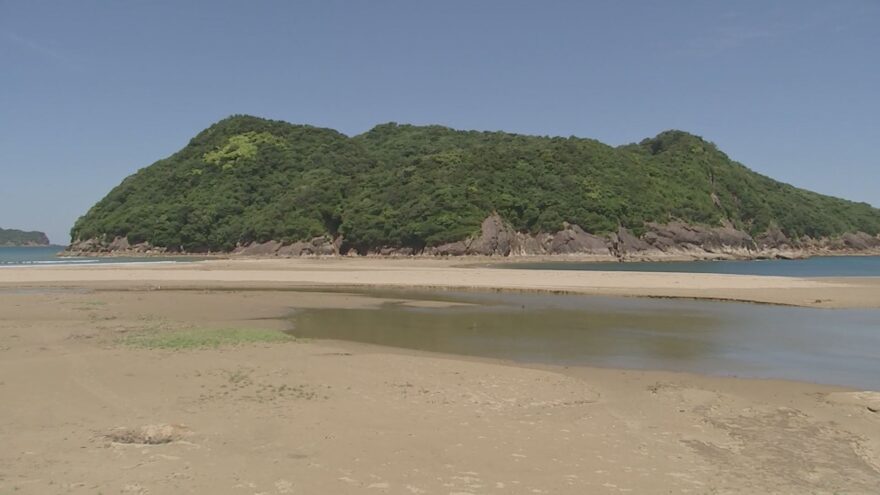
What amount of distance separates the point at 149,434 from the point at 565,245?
3821 inches

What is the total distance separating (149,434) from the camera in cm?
774

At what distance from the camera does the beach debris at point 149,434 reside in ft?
25.0

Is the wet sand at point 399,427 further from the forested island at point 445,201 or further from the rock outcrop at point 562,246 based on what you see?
the forested island at point 445,201

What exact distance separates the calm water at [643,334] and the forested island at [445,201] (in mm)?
70291

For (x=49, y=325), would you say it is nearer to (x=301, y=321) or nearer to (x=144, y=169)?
(x=301, y=321)

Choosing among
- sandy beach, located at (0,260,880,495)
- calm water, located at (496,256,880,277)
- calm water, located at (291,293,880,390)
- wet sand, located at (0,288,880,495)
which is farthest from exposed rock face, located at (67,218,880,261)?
wet sand, located at (0,288,880,495)

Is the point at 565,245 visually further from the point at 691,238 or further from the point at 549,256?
the point at 691,238

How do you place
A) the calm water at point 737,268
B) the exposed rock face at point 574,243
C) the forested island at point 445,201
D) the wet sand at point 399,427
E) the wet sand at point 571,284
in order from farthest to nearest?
the forested island at point 445,201 < the exposed rock face at point 574,243 < the calm water at point 737,268 < the wet sand at point 571,284 < the wet sand at point 399,427

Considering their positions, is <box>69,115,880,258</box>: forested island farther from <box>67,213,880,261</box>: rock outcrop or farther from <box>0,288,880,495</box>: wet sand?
<box>0,288,880,495</box>: wet sand

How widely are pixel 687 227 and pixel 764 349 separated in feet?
348

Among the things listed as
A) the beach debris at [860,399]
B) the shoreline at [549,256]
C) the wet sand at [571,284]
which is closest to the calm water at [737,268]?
the shoreline at [549,256]

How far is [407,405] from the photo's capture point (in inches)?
392

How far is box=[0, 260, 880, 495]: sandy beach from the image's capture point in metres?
6.65

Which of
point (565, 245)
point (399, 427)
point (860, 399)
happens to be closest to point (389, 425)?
point (399, 427)
